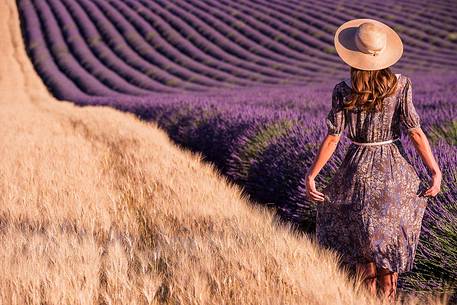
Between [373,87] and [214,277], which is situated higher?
[373,87]

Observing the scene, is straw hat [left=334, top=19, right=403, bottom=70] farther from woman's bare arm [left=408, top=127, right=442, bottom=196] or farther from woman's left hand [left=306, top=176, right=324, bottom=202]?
woman's left hand [left=306, top=176, right=324, bottom=202]

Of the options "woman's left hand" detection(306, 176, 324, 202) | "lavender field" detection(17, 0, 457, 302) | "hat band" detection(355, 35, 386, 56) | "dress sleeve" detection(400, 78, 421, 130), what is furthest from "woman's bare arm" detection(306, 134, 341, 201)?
A: "lavender field" detection(17, 0, 457, 302)

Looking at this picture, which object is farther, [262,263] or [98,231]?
[98,231]

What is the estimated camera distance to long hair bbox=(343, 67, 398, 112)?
2779mm

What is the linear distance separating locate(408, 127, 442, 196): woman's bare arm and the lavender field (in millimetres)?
180

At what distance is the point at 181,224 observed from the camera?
9.64 feet

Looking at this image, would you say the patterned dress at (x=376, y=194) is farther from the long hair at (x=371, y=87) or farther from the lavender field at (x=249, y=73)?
the lavender field at (x=249, y=73)

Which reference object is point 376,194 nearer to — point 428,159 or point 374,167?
point 374,167

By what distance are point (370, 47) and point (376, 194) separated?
619 millimetres

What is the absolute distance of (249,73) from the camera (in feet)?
69.2

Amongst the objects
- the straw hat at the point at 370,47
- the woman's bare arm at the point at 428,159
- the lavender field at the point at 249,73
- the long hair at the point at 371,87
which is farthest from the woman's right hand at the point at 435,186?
the straw hat at the point at 370,47

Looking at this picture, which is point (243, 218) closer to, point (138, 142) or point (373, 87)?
point (373, 87)

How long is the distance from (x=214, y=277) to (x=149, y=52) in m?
23.8

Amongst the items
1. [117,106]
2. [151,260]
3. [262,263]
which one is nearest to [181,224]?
[151,260]
